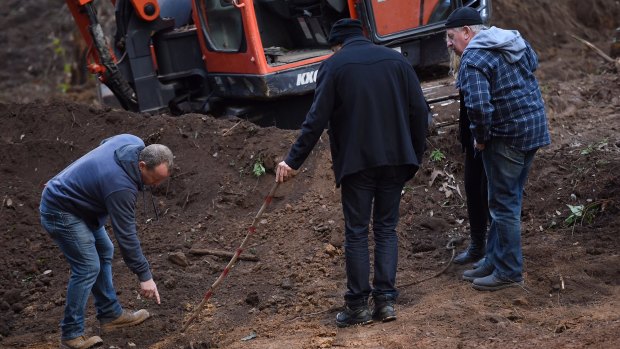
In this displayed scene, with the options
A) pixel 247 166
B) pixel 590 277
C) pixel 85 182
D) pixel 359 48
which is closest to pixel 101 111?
pixel 247 166

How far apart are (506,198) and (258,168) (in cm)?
337

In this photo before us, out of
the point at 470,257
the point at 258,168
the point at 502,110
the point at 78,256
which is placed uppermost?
the point at 502,110

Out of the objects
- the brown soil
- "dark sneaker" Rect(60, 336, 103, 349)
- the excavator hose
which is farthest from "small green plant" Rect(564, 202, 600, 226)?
the excavator hose

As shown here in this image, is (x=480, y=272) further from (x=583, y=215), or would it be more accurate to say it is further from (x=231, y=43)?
(x=231, y=43)

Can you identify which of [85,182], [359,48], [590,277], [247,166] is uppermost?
[359,48]

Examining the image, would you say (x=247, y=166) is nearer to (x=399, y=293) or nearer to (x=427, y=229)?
(x=427, y=229)

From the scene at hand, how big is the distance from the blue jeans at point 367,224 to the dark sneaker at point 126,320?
1.65 metres

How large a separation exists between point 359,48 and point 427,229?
2.54m

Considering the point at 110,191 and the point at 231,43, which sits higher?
the point at 231,43

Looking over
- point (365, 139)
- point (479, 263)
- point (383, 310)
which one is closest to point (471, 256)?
point (479, 263)

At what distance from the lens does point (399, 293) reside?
670cm

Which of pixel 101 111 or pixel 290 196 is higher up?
pixel 101 111

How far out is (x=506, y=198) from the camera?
6.23 metres

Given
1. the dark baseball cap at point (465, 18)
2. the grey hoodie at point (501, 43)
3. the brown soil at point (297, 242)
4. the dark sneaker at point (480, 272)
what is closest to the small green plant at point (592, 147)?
the brown soil at point (297, 242)
